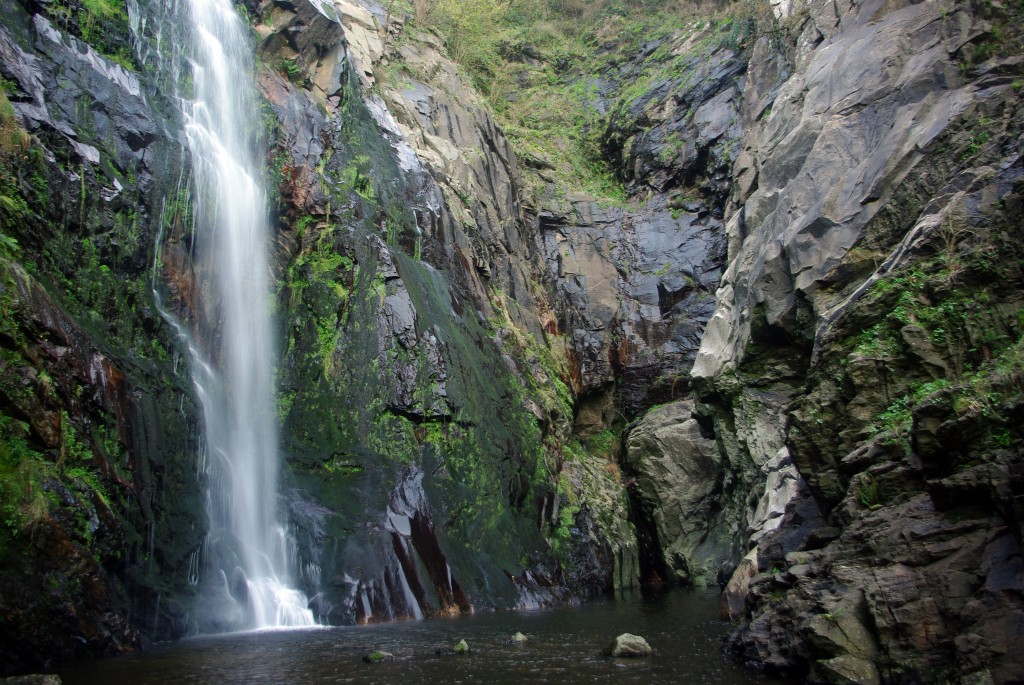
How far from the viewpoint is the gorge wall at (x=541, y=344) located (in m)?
8.70

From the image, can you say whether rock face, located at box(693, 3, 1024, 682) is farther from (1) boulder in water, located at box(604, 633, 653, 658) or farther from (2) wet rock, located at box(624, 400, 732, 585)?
(2) wet rock, located at box(624, 400, 732, 585)


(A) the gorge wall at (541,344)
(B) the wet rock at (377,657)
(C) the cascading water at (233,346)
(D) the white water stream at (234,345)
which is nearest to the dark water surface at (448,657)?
(B) the wet rock at (377,657)

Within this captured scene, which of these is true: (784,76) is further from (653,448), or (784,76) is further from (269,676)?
(269,676)

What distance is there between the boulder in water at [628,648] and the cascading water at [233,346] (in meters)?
7.58

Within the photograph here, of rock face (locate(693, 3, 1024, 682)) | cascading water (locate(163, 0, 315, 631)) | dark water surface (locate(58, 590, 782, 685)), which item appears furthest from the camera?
cascading water (locate(163, 0, 315, 631))

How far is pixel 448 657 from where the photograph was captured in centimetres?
1084

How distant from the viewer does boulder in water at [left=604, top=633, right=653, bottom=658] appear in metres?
10.6

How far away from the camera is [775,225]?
18.4 meters

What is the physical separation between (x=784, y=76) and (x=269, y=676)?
29.3 meters

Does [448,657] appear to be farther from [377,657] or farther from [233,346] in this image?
[233,346]

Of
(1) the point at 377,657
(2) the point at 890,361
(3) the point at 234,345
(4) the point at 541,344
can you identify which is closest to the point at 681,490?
(4) the point at 541,344

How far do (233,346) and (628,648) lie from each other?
13.0 meters

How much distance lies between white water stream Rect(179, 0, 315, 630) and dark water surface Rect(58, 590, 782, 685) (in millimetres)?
1580

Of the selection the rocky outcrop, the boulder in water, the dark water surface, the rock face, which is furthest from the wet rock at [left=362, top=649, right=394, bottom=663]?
the rock face
